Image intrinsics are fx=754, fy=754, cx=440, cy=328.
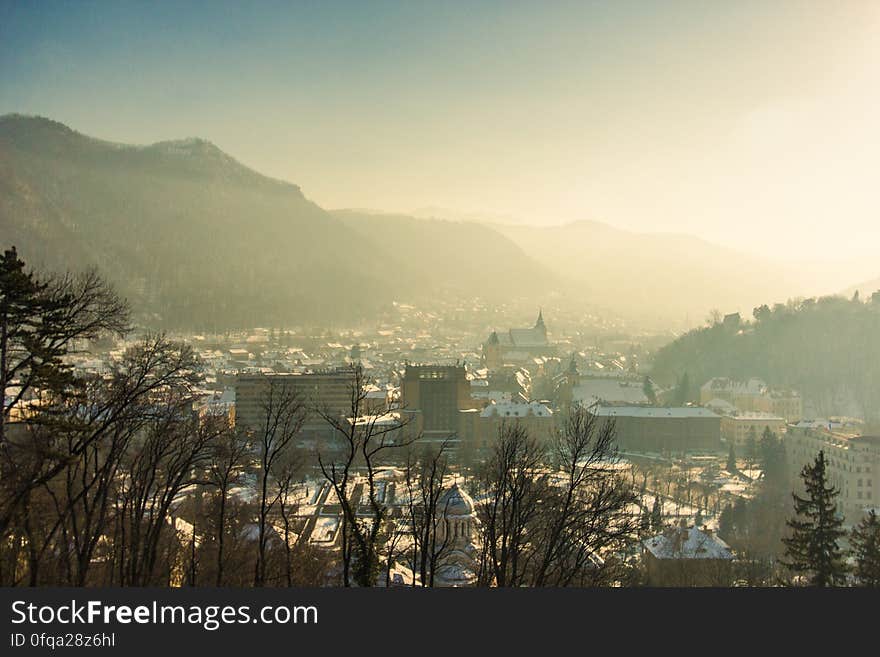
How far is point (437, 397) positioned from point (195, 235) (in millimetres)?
26838

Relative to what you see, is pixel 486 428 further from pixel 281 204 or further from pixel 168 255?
pixel 281 204

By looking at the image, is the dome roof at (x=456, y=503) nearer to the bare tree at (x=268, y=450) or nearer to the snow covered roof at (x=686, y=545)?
the bare tree at (x=268, y=450)

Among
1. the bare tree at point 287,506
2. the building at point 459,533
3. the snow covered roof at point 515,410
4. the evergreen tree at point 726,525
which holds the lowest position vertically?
the evergreen tree at point 726,525

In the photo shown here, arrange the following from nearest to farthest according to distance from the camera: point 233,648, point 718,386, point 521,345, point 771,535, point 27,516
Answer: point 233,648, point 27,516, point 771,535, point 718,386, point 521,345

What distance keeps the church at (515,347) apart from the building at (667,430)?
15.1 meters

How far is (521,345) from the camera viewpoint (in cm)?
4566

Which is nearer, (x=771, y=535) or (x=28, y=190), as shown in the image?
(x=771, y=535)

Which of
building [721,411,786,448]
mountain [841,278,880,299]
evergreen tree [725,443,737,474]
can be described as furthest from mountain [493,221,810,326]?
evergreen tree [725,443,737,474]

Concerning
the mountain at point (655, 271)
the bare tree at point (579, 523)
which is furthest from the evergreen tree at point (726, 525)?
the mountain at point (655, 271)

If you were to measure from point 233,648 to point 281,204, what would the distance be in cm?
5082

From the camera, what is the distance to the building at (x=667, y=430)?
2312 cm

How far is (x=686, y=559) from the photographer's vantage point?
9898 mm

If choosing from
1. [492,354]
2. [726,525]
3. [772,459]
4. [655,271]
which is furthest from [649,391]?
[655,271]

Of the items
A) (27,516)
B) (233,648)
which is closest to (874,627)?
(233,648)
